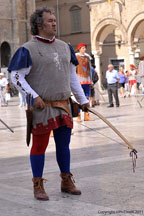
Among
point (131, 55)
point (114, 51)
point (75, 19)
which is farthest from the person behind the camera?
point (75, 19)

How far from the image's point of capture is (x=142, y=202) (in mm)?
5527

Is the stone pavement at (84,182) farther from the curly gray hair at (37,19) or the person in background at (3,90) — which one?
the person in background at (3,90)

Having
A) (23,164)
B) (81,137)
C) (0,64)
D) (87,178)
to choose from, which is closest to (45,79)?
(87,178)

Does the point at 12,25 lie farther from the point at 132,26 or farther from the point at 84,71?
the point at 84,71

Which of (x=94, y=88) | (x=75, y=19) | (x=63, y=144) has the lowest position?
(x=94, y=88)

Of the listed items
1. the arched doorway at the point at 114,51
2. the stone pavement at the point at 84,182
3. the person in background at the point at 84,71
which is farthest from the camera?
the arched doorway at the point at 114,51

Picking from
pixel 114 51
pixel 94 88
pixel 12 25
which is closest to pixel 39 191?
pixel 94 88

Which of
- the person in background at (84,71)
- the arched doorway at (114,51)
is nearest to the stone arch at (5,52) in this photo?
the arched doorway at (114,51)

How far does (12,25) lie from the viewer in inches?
1912

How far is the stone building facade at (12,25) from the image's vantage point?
47.5 metres

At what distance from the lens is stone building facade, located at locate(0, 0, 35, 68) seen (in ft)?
156

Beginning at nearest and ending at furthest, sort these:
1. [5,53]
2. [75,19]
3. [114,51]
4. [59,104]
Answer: [59,104] → [5,53] → [114,51] → [75,19]

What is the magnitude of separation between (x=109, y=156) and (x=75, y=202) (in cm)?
310

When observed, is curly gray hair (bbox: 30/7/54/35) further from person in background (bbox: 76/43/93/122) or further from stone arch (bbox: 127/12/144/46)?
stone arch (bbox: 127/12/144/46)
